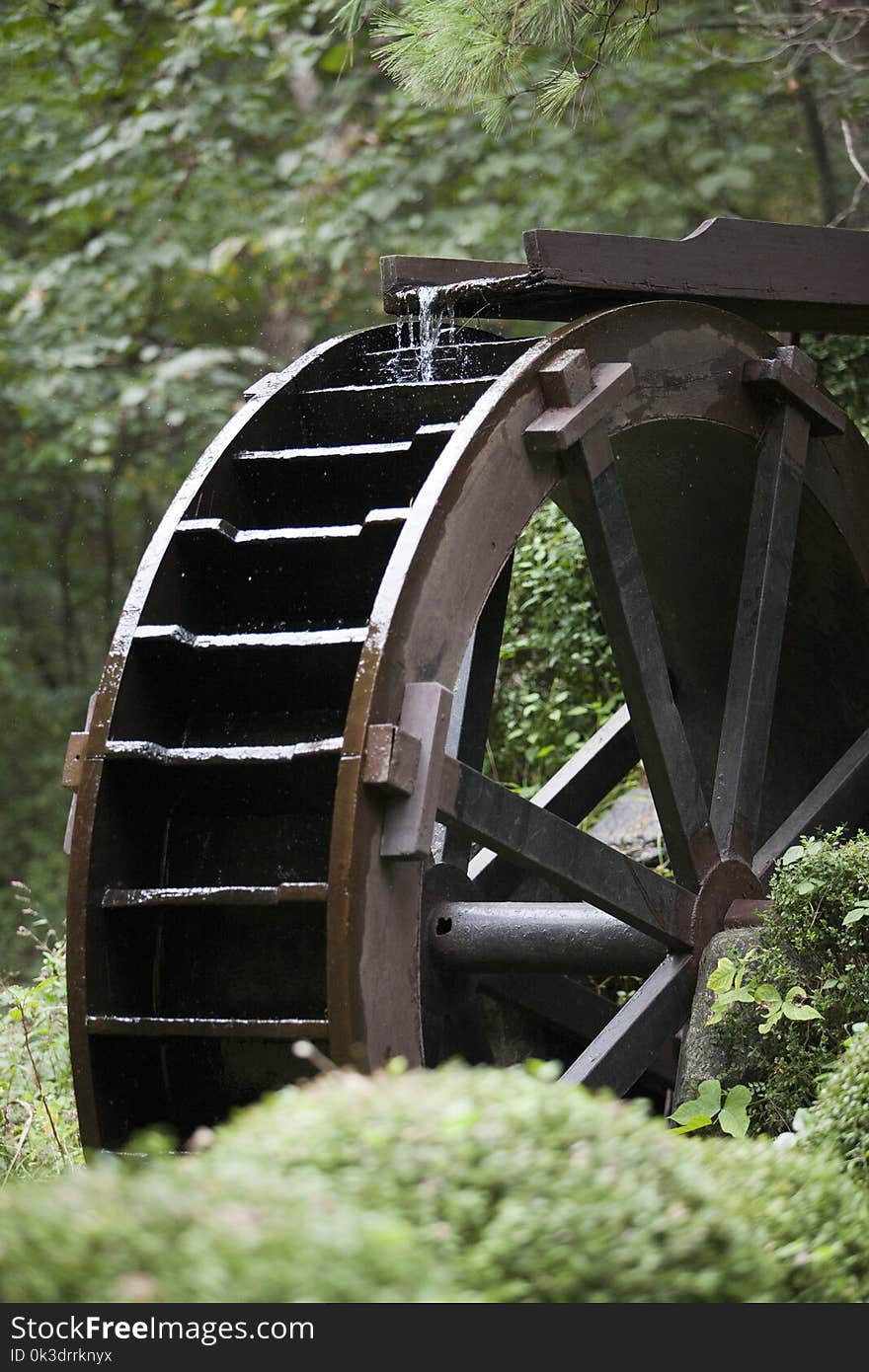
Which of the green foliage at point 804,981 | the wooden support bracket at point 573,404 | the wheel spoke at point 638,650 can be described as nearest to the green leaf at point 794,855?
the green foliage at point 804,981

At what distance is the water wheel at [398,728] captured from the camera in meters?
3.40

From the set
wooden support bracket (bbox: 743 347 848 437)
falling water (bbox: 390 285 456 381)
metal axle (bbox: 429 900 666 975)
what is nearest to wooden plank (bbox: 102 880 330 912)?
metal axle (bbox: 429 900 666 975)

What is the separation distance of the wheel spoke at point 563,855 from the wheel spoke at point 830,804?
1.57 ft

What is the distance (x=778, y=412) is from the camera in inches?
179

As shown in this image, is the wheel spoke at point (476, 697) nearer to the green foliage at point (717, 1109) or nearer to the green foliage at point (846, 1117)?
the green foliage at point (717, 1109)

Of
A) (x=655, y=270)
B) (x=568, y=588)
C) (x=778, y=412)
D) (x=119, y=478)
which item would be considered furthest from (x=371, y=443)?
(x=119, y=478)

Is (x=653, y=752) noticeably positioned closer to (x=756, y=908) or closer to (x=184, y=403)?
(x=756, y=908)

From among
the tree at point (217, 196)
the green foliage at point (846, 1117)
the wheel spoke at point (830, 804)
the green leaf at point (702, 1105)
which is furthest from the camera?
the tree at point (217, 196)

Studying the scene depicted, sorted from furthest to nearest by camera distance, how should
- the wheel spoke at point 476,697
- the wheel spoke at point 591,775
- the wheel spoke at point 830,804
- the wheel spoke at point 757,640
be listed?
the wheel spoke at point 591,775 < the wheel spoke at point 476,697 < the wheel spoke at point 830,804 < the wheel spoke at point 757,640

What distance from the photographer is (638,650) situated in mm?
4039

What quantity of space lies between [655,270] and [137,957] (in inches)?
86.4

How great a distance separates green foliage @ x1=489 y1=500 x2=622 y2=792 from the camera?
660cm

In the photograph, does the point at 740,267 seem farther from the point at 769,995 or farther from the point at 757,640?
the point at 769,995

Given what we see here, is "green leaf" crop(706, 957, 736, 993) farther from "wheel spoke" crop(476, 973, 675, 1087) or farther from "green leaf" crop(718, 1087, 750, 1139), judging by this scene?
"wheel spoke" crop(476, 973, 675, 1087)
